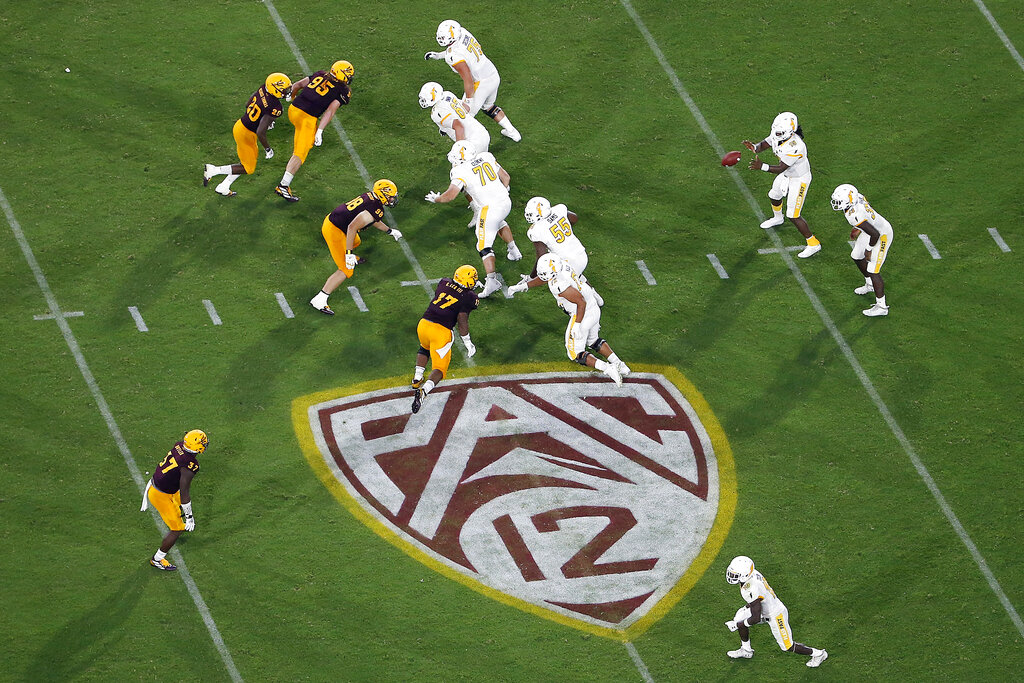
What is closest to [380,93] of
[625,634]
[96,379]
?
[96,379]

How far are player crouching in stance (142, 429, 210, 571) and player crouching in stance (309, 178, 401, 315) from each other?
3119 mm

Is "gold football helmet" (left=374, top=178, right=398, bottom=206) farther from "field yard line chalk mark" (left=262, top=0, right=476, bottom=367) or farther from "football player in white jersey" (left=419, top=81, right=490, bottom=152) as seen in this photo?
"football player in white jersey" (left=419, top=81, right=490, bottom=152)

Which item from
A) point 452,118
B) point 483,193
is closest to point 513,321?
point 483,193

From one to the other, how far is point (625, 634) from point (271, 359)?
5295 millimetres

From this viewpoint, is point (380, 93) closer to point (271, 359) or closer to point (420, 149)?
point (420, 149)

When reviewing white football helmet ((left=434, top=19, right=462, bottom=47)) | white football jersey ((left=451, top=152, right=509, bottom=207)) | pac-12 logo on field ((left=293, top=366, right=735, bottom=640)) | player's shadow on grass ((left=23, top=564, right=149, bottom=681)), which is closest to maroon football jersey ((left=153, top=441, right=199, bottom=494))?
player's shadow on grass ((left=23, top=564, right=149, bottom=681))

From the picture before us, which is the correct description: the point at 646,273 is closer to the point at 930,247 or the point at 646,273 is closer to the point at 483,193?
the point at 483,193

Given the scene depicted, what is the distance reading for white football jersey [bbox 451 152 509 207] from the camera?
17.3 meters

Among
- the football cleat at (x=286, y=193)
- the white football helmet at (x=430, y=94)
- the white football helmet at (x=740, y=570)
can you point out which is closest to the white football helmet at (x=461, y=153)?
the white football helmet at (x=430, y=94)

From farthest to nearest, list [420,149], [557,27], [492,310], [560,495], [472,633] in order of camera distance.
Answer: [557,27] → [420,149] → [492,310] → [560,495] → [472,633]

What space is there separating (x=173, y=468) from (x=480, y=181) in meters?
5.38

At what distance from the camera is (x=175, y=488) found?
1444 centimetres

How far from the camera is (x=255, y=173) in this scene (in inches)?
729

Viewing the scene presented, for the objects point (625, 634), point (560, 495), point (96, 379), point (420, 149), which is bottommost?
point (625, 634)
